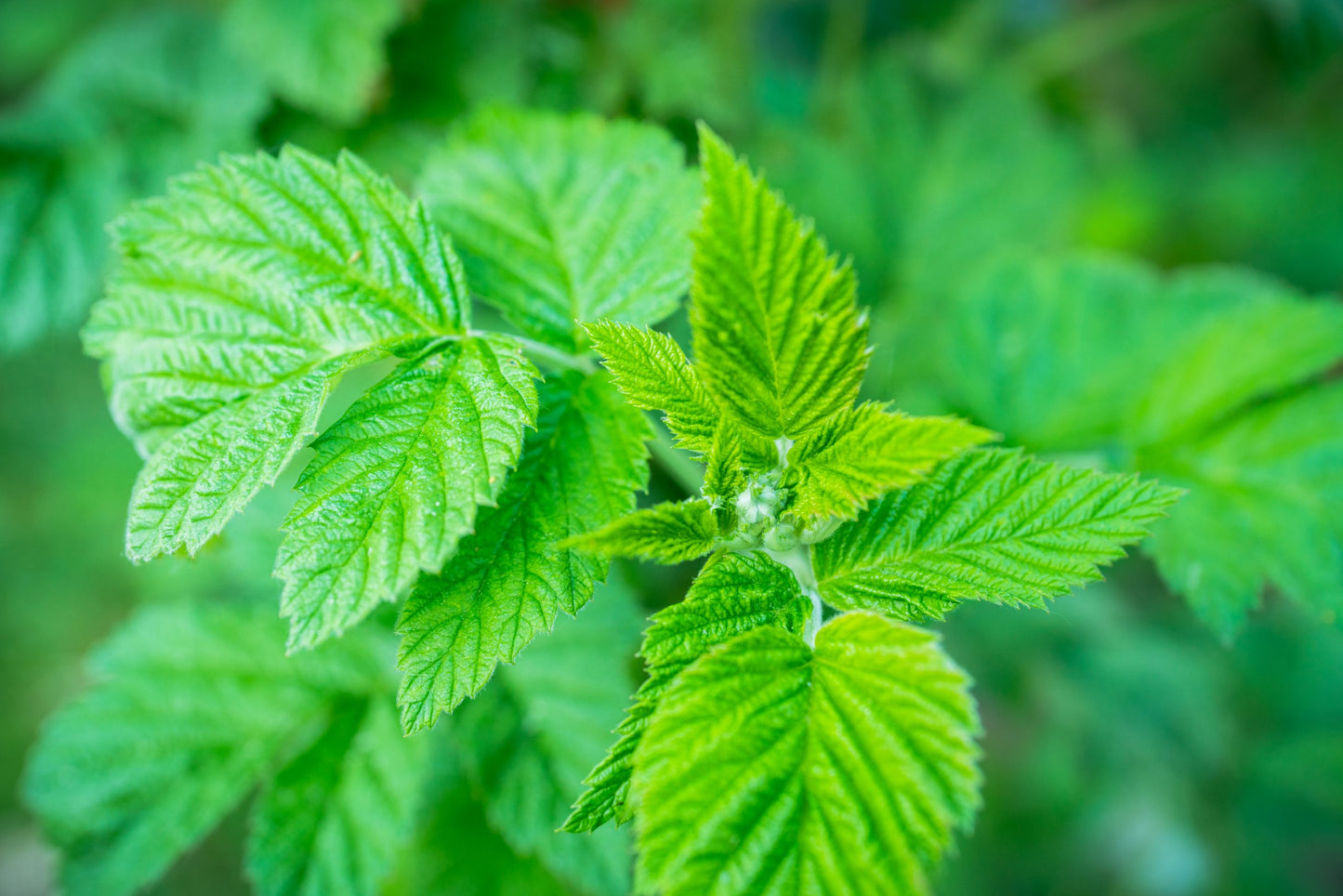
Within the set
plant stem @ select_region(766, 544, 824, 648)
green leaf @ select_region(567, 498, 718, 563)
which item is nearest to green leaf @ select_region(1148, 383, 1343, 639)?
plant stem @ select_region(766, 544, 824, 648)

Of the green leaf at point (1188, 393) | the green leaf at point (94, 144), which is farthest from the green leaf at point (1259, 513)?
the green leaf at point (94, 144)

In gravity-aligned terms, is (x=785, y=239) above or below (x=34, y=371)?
above

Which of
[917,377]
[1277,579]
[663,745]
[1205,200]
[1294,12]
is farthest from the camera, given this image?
[1205,200]

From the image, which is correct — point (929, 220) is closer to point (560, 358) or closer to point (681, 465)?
point (681, 465)

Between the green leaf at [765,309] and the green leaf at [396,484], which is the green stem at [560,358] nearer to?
the green leaf at [396,484]

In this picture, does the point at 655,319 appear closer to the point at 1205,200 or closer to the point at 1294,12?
the point at 1294,12

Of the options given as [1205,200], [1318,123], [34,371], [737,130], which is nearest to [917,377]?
[737,130]

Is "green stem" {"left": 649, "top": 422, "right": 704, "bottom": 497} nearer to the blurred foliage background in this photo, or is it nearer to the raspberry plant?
the raspberry plant
